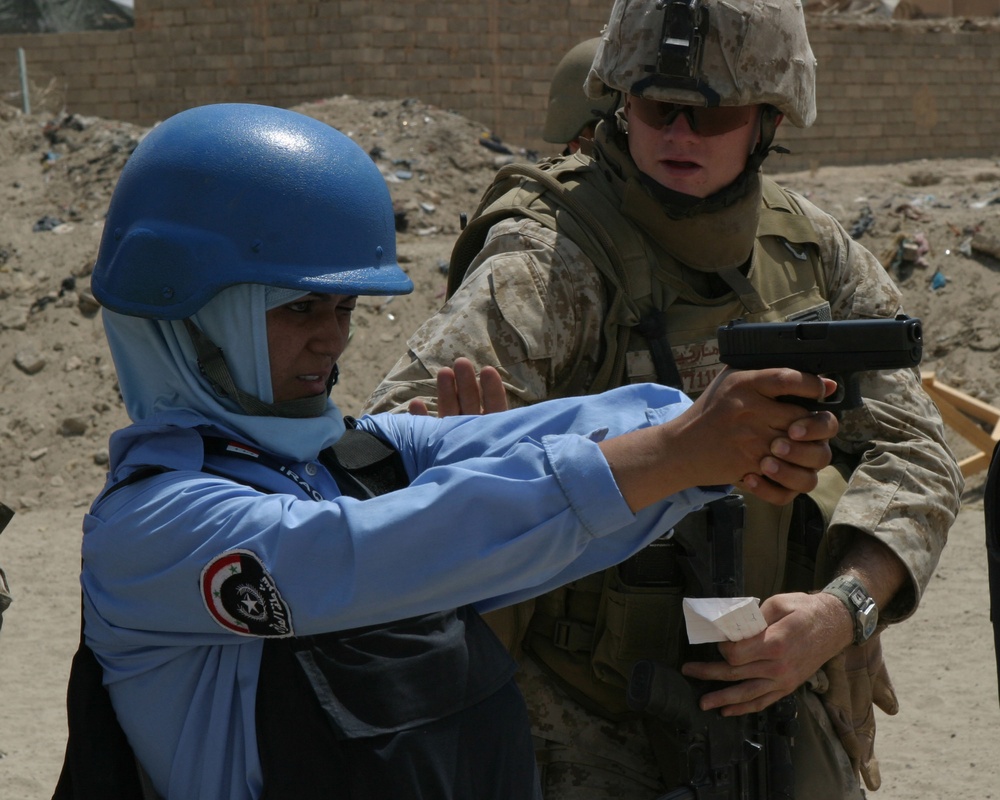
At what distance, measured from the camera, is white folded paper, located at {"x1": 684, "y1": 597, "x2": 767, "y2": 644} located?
84.7 inches

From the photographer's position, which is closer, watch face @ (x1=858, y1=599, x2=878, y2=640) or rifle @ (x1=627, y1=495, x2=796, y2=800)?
rifle @ (x1=627, y1=495, x2=796, y2=800)

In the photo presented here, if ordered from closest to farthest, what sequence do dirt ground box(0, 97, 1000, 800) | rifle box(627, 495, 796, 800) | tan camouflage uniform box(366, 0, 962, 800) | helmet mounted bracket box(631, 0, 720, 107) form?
rifle box(627, 495, 796, 800), tan camouflage uniform box(366, 0, 962, 800), helmet mounted bracket box(631, 0, 720, 107), dirt ground box(0, 97, 1000, 800)

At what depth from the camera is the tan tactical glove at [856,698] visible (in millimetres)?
2615

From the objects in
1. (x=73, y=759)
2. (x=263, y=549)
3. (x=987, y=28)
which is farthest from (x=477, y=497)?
(x=987, y=28)

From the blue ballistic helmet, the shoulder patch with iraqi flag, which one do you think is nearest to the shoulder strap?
the blue ballistic helmet

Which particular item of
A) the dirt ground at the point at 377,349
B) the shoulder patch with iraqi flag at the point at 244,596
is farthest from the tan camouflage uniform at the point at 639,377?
the dirt ground at the point at 377,349

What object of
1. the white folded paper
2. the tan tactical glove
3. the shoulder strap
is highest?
the shoulder strap

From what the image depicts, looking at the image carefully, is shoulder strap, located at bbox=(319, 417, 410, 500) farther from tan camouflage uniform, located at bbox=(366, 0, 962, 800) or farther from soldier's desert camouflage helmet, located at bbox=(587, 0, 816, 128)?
soldier's desert camouflage helmet, located at bbox=(587, 0, 816, 128)

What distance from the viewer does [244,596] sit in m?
1.47

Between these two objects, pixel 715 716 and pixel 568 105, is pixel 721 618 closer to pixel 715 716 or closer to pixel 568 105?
pixel 715 716

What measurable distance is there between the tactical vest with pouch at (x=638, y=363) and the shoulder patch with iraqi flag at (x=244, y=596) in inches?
36.2

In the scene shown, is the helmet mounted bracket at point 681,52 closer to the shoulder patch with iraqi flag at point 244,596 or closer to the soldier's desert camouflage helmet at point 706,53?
the soldier's desert camouflage helmet at point 706,53

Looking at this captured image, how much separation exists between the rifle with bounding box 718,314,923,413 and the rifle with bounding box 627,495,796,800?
683mm

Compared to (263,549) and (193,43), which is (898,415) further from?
(193,43)
